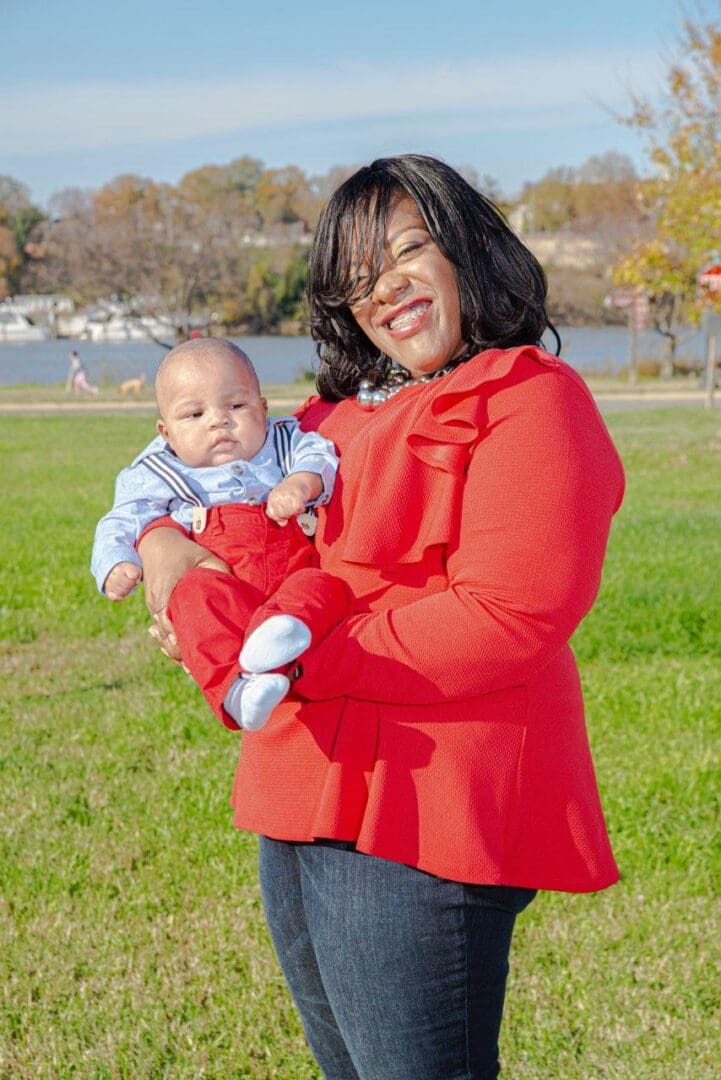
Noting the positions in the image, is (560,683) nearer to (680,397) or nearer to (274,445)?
(274,445)

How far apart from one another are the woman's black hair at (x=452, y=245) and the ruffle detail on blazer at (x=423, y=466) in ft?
0.42

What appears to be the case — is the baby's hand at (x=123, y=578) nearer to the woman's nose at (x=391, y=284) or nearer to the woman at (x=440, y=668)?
the woman at (x=440, y=668)

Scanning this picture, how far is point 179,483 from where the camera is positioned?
7.39ft

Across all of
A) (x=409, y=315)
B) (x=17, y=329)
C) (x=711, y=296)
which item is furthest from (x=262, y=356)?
(x=409, y=315)

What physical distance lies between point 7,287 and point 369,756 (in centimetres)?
6284

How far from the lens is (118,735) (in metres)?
5.86

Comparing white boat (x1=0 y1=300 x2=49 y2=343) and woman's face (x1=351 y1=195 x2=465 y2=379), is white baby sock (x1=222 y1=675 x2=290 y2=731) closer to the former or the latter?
woman's face (x1=351 y1=195 x2=465 y2=379)

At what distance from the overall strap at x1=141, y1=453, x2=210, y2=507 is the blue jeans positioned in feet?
2.09

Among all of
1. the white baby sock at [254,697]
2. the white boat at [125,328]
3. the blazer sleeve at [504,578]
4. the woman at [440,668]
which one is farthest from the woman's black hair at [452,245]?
the white boat at [125,328]

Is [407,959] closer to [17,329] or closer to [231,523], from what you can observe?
[231,523]

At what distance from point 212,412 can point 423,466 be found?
57 cm

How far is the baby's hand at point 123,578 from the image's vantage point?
216 cm

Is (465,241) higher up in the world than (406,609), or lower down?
higher up

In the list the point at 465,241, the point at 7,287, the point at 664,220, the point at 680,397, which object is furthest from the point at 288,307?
the point at 465,241
